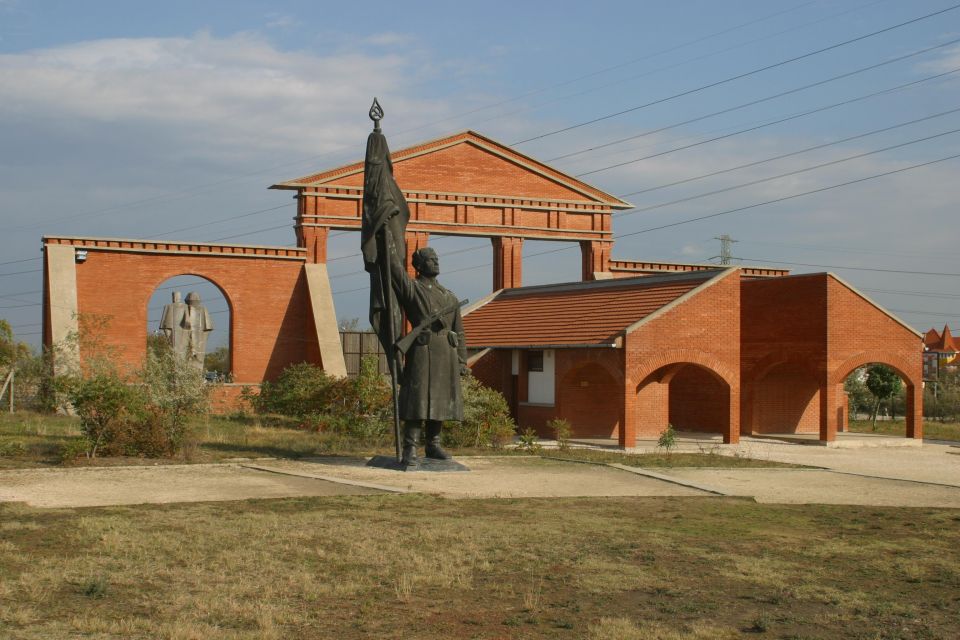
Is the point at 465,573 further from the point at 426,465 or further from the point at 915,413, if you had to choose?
the point at 915,413

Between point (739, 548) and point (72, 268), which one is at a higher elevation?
point (72, 268)

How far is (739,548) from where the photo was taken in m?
10.0

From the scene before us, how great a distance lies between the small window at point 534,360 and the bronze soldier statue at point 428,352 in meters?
10.1

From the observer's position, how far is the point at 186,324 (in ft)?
95.3

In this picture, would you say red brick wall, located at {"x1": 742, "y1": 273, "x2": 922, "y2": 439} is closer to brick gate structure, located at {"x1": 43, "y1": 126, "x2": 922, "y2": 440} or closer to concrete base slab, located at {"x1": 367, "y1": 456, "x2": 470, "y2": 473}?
brick gate structure, located at {"x1": 43, "y1": 126, "x2": 922, "y2": 440}

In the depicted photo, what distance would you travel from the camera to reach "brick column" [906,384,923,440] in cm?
2617

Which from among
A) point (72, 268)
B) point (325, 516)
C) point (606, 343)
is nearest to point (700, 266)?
point (606, 343)


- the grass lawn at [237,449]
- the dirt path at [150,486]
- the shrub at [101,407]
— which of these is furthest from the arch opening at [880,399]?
the shrub at [101,407]

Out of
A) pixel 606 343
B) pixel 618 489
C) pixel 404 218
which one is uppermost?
pixel 404 218

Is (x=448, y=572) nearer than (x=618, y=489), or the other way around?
(x=448, y=572)

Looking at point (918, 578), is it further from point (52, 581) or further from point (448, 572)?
point (52, 581)

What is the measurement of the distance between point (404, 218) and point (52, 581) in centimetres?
908

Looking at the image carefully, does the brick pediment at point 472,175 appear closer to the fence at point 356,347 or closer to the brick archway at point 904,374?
the fence at point 356,347

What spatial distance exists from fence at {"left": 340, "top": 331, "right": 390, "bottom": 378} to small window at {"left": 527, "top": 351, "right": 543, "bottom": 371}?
333 inches
